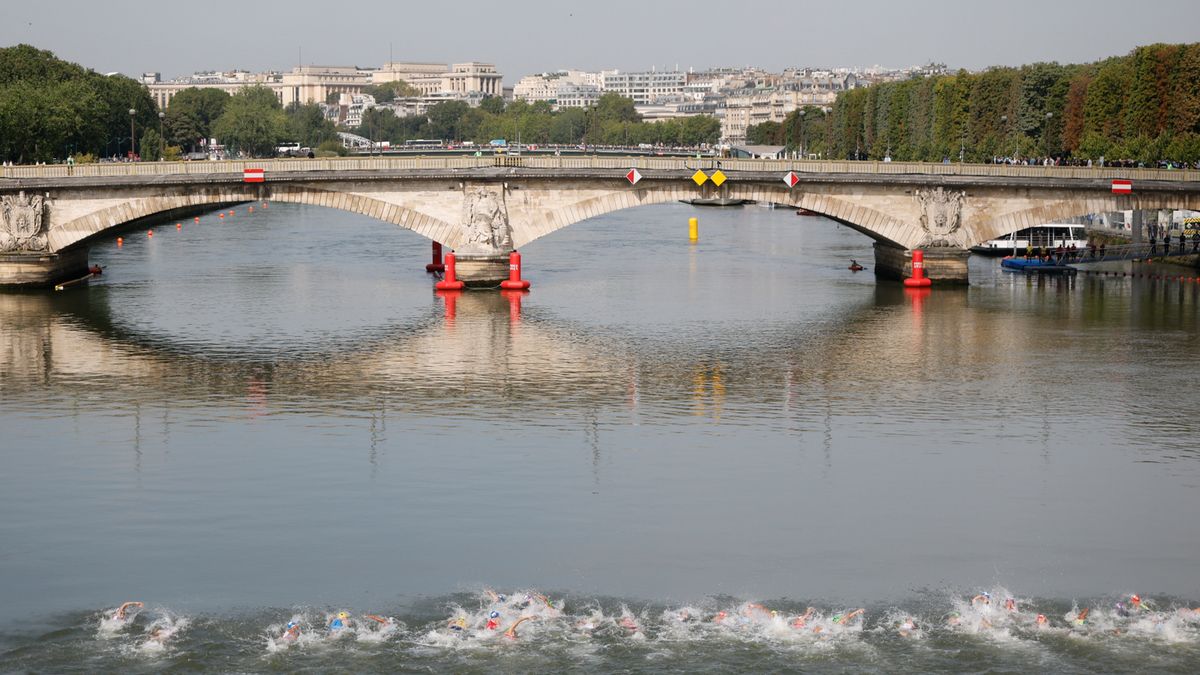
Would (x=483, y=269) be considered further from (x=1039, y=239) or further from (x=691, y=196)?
(x=1039, y=239)

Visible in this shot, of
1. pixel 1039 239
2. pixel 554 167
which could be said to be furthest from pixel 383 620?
pixel 1039 239

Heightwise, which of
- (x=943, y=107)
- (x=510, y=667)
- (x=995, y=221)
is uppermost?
(x=943, y=107)

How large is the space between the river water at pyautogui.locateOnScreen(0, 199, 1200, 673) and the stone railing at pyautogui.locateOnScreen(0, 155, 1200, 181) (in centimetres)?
906

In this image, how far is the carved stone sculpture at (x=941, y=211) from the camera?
262 ft

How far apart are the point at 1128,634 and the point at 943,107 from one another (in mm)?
133125

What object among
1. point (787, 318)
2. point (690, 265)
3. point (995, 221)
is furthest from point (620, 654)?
point (690, 265)

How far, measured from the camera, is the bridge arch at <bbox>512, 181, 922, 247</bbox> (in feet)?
259

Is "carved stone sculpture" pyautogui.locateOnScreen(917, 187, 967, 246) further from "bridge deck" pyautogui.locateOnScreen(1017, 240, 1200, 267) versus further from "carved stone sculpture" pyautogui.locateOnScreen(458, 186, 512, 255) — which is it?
"carved stone sculpture" pyautogui.locateOnScreen(458, 186, 512, 255)

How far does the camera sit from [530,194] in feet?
258

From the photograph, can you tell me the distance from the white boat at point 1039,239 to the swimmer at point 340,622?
7763cm

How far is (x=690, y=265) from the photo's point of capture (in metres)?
93.1

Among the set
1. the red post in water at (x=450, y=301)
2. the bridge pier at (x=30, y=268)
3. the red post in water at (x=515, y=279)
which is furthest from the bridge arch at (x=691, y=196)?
the bridge pier at (x=30, y=268)

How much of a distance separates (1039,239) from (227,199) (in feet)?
166

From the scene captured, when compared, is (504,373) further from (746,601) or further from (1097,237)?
(1097,237)
